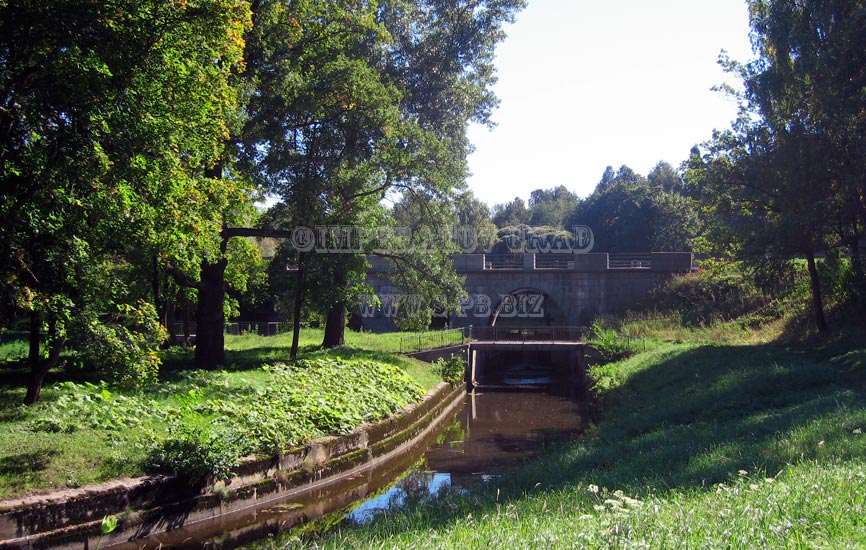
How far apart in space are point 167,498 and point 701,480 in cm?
728

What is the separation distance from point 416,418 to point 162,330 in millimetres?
8896

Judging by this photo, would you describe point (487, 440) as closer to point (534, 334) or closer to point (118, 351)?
point (118, 351)

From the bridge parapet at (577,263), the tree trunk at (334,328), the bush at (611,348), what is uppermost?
the bridge parapet at (577,263)

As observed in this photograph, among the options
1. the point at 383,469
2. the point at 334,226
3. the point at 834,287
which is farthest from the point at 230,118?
the point at 834,287

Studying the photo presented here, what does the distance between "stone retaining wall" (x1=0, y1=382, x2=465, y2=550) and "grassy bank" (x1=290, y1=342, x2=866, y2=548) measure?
3068 millimetres

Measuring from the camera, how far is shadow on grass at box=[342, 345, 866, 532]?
8133mm

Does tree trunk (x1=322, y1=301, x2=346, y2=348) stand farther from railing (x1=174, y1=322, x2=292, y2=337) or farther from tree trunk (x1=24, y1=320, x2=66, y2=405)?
tree trunk (x1=24, y1=320, x2=66, y2=405)

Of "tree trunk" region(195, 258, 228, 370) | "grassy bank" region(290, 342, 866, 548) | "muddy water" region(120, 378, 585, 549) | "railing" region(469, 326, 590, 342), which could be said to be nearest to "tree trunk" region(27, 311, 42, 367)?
"muddy water" region(120, 378, 585, 549)

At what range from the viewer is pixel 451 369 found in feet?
87.8

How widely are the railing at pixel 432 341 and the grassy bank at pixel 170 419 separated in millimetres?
11791

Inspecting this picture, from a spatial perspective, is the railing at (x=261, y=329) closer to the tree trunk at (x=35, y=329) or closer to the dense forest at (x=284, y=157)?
the dense forest at (x=284, y=157)

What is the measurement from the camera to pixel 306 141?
759 inches

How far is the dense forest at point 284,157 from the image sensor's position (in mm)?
9531

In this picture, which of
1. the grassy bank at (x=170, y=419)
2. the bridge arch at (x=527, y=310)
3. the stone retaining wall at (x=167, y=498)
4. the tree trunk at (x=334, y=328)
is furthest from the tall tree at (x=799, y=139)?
the bridge arch at (x=527, y=310)
